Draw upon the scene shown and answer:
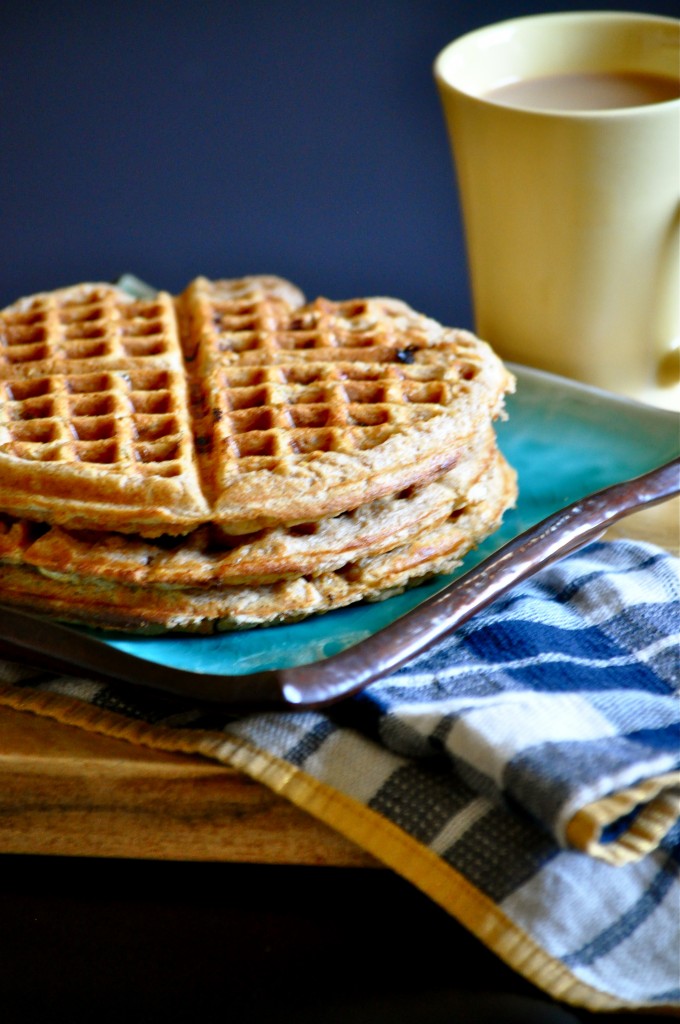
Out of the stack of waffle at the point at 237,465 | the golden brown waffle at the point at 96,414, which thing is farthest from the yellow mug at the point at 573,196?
the golden brown waffle at the point at 96,414

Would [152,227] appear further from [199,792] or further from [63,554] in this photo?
[199,792]

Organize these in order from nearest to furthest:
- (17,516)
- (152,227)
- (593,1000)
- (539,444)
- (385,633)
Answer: (593,1000), (385,633), (17,516), (539,444), (152,227)

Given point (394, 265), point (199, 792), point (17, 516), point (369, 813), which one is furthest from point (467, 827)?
point (394, 265)

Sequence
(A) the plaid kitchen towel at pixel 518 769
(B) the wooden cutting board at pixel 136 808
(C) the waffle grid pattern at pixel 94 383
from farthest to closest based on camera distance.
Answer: (C) the waffle grid pattern at pixel 94 383, (B) the wooden cutting board at pixel 136 808, (A) the plaid kitchen towel at pixel 518 769

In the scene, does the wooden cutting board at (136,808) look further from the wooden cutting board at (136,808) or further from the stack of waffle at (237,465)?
the stack of waffle at (237,465)

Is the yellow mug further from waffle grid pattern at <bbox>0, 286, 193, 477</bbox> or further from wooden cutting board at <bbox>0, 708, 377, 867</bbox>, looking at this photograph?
wooden cutting board at <bbox>0, 708, 377, 867</bbox>

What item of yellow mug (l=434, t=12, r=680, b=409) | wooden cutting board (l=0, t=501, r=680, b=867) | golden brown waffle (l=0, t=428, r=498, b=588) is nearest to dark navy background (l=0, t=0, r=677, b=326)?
yellow mug (l=434, t=12, r=680, b=409)

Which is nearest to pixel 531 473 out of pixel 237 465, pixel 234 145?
pixel 237 465
